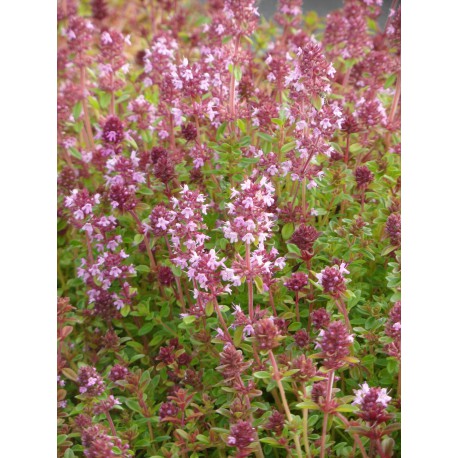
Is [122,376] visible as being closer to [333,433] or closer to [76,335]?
[76,335]

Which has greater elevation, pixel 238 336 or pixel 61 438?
pixel 238 336

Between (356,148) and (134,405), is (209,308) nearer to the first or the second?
(134,405)

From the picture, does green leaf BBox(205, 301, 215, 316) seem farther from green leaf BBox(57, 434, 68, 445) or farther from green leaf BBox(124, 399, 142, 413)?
green leaf BBox(57, 434, 68, 445)

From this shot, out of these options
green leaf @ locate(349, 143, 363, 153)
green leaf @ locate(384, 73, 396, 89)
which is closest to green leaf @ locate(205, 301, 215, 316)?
green leaf @ locate(349, 143, 363, 153)

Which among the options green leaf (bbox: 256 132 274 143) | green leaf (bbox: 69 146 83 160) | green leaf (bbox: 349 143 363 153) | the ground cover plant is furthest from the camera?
green leaf (bbox: 69 146 83 160)

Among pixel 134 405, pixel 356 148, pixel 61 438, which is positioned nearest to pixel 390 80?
pixel 356 148

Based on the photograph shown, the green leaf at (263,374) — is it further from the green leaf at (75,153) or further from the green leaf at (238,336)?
the green leaf at (75,153)
